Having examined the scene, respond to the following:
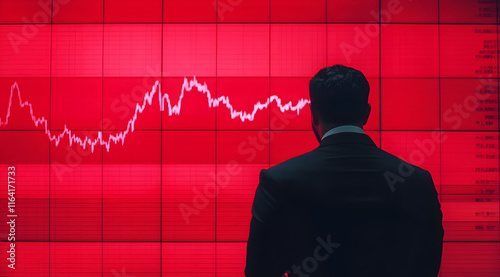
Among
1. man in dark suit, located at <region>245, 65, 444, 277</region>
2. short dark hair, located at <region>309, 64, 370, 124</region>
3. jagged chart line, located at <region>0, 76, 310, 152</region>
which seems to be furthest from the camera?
jagged chart line, located at <region>0, 76, 310, 152</region>

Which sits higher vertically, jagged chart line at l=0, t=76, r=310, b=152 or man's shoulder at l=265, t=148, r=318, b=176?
jagged chart line at l=0, t=76, r=310, b=152

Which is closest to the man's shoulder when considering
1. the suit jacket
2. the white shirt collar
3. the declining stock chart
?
Result: the suit jacket

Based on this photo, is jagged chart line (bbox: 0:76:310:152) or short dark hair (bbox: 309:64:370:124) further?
jagged chart line (bbox: 0:76:310:152)

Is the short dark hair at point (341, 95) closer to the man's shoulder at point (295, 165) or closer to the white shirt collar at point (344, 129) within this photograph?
the white shirt collar at point (344, 129)

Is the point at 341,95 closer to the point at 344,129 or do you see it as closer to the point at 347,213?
the point at 344,129

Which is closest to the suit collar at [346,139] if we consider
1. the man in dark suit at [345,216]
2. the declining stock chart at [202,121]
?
the man in dark suit at [345,216]

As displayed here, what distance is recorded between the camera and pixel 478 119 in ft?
8.54

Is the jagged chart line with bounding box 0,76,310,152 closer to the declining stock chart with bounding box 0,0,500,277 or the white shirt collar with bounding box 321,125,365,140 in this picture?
the declining stock chart with bounding box 0,0,500,277

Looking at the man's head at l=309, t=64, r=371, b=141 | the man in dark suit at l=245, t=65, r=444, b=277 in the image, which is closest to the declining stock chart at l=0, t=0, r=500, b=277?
the man's head at l=309, t=64, r=371, b=141

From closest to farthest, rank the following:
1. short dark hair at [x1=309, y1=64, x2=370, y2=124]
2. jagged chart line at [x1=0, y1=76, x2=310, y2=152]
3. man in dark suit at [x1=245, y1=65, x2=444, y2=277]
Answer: man in dark suit at [x1=245, y1=65, x2=444, y2=277]
short dark hair at [x1=309, y1=64, x2=370, y2=124]
jagged chart line at [x1=0, y1=76, x2=310, y2=152]

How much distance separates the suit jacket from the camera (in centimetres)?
100

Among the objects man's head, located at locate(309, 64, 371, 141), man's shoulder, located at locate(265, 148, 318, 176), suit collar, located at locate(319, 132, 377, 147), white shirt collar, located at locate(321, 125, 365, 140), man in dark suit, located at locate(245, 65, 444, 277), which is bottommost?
man in dark suit, located at locate(245, 65, 444, 277)

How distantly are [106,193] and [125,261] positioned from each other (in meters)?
0.52

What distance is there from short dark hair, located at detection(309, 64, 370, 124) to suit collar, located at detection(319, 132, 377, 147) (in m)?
0.07
